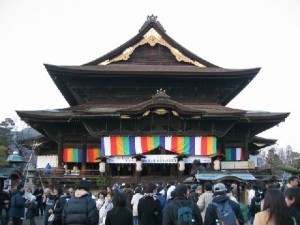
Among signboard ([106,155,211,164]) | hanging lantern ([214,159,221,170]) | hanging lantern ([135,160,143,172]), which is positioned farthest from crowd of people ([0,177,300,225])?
hanging lantern ([214,159,221,170])

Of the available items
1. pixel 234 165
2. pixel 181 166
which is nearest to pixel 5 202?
pixel 181 166

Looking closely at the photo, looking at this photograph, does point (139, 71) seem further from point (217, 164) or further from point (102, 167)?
point (217, 164)

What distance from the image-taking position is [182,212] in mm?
6984

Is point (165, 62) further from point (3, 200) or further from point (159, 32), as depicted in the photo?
point (3, 200)

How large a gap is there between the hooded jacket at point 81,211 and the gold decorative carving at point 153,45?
28460mm

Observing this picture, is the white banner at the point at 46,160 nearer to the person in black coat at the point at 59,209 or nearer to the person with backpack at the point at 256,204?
the person with backpack at the point at 256,204

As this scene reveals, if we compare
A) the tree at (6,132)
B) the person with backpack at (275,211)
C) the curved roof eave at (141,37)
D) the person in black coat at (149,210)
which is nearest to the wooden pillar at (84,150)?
the curved roof eave at (141,37)

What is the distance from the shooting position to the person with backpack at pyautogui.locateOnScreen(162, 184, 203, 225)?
6973mm

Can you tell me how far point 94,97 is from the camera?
33.6 m

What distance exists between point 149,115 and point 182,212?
73.2 feet

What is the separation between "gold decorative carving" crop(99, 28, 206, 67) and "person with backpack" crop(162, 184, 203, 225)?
28.9 meters

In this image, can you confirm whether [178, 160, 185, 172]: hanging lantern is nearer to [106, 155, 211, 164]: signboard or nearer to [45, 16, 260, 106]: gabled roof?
[106, 155, 211, 164]: signboard

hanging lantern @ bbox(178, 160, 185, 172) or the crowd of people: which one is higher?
the crowd of people

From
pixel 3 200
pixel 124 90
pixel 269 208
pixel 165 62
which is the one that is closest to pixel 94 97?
pixel 124 90
